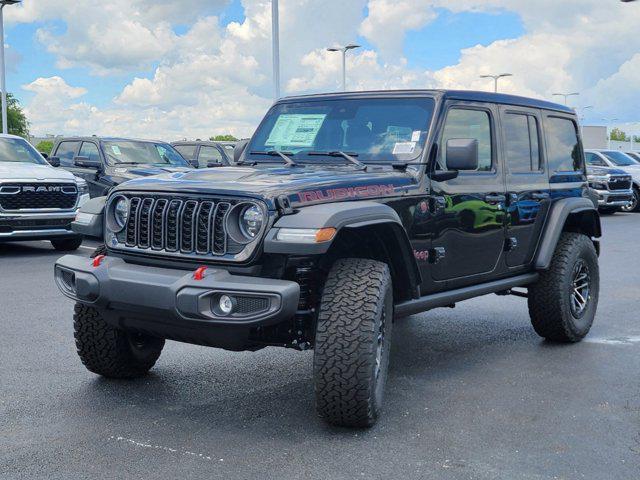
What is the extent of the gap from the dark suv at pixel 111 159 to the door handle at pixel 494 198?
9313mm

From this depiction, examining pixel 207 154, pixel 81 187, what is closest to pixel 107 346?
pixel 81 187

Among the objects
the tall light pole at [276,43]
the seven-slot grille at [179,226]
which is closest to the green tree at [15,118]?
the tall light pole at [276,43]

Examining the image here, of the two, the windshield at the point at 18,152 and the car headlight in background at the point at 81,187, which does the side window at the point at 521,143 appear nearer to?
the car headlight in background at the point at 81,187

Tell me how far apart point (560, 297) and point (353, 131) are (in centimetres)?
209

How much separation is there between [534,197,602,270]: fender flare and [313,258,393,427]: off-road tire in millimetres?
2249

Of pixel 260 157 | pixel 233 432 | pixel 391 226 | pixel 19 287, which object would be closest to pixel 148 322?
pixel 233 432

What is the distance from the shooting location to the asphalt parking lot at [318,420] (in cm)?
389

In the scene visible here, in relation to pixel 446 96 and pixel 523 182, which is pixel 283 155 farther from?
pixel 523 182

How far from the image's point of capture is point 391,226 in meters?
4.64

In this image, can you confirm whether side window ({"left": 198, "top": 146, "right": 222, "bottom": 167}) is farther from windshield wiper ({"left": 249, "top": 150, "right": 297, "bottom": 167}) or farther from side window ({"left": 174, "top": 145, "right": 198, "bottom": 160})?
windshield wiper ({"left": 249, "top": 150, "right": 297, "bottom": 167})

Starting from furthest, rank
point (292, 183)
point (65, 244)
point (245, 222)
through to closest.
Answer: point (65, 244) < point (292, 183) < point (245, 222)

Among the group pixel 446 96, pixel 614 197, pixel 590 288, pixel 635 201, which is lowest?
pixel 635 201

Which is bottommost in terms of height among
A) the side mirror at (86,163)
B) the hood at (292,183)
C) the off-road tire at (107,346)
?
the off-road tire at (107,346)

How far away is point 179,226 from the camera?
441cm
